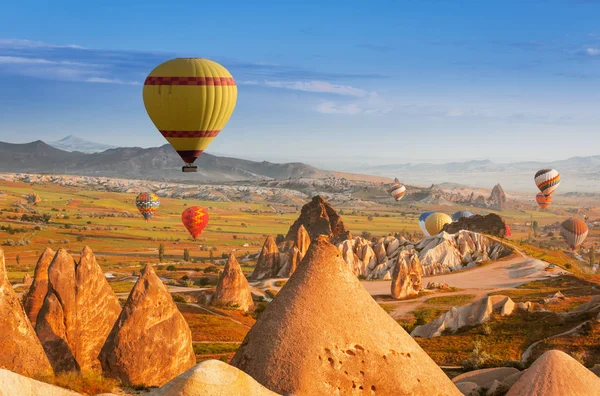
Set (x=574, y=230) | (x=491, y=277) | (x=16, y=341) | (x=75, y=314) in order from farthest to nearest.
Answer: (x=574, y=230) → (x=491, y=277) → (x=75, y=314) → (x=16, y=341)

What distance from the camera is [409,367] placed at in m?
17.4

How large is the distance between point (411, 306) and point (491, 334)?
18.6m

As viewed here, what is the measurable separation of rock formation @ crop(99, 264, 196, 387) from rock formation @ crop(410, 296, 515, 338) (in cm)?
2609

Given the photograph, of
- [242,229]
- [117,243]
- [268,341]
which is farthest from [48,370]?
[242,229]

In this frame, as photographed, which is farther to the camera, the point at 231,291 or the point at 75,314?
the point at 231,291

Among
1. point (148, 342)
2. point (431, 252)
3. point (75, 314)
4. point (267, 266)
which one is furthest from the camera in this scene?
point (431, 252)

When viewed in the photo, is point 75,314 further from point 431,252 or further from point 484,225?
point 484,225

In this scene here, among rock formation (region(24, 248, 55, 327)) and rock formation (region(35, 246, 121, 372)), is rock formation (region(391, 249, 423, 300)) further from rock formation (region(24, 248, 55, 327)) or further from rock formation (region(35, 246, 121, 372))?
rock formation (region(35, 246, 121, 372))

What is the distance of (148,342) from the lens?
21656mm

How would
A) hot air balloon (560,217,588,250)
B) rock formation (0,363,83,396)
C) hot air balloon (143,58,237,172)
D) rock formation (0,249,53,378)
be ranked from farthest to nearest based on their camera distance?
hot air balloon (560,217,588,250) → hot air balloon (143,58,237,172) → rock formation (0,249,53,378) → rock formation (0,363,83,396)

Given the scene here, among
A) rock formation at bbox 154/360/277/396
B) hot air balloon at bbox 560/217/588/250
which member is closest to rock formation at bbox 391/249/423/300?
rock formation at bbox 154/360/277/396

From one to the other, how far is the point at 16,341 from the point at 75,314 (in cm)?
605

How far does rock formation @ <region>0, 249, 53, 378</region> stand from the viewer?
59.4ft

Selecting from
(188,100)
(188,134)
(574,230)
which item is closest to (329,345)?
(188,100)
